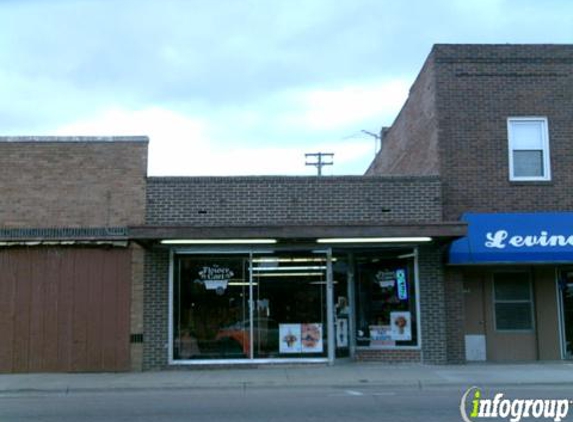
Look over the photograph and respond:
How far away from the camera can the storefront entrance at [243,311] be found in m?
17.0

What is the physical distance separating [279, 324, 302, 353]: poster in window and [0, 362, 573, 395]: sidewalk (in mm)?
436

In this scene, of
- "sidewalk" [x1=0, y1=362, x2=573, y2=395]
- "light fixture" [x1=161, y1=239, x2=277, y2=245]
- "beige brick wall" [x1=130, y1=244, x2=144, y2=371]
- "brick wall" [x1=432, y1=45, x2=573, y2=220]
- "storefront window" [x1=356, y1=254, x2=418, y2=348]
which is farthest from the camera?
"brick wall" [x1=432, y1=45, x2=573, y2=220]

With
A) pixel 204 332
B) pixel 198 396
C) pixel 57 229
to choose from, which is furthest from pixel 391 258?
pixel 57 229

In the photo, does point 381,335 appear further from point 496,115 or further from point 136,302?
point 496,115

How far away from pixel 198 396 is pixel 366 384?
10.8ft

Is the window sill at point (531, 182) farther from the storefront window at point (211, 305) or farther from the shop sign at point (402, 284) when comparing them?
the storefront window at point (211, 305)

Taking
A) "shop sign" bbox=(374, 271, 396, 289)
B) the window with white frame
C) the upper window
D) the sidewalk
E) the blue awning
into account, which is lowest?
the sidewalk

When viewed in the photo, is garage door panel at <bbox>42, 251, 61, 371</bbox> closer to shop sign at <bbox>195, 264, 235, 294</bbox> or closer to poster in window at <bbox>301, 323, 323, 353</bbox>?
shop sign at <bbox>195, 264, 235, 294</bbox>

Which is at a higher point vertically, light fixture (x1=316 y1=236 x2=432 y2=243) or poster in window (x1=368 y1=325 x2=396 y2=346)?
light fixture (x1=316 y1=236 x2=432 y2=243)

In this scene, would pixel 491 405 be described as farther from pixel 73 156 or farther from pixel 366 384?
pixel 73 156

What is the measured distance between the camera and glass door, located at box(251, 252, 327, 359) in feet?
56.0

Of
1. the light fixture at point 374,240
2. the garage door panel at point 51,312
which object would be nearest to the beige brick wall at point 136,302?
the garage door panel at point 51,312

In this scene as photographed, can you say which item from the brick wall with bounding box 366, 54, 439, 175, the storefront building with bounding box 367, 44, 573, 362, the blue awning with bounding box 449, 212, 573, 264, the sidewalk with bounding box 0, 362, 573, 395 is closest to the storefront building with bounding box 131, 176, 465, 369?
the sidewalk with bounding box 0, 362, 573, 395

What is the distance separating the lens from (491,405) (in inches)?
440
